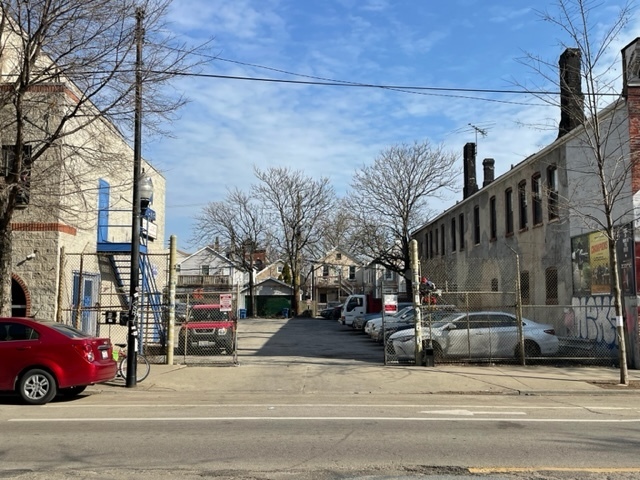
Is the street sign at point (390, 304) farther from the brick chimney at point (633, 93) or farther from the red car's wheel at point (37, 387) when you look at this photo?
the red car's wheel at point (37, 387)

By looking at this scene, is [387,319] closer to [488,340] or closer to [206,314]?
[488,340]

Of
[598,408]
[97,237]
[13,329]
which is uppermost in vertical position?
[97,237]

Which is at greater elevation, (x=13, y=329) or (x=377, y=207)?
(x=377, y=207)

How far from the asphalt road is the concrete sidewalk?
1.03 m

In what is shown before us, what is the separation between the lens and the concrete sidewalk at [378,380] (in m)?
12.9

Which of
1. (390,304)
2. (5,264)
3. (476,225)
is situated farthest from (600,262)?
(5,264)

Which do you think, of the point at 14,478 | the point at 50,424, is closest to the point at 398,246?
the point at 50,424

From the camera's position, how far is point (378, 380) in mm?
Result: 14148

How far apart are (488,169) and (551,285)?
13987 millimetres

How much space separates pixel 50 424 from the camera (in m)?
8.74

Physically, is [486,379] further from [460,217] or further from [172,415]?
[460,217]

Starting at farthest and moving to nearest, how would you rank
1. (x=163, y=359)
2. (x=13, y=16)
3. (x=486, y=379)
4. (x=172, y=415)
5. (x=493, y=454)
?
(x=163, y=359)
(x=486, y=379)
(x=13, y=16)
(x=172, y=415)
(x=493, y=454)

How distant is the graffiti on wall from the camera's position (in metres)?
17.2

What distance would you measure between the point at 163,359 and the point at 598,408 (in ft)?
35.6
